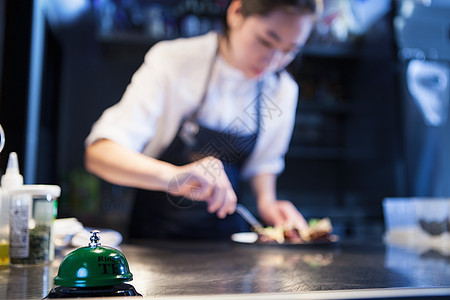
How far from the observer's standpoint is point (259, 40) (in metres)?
1.63

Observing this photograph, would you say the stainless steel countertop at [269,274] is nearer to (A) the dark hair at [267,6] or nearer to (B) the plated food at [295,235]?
(B) the plated food at [295,235]

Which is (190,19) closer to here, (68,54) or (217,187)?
(68,54)

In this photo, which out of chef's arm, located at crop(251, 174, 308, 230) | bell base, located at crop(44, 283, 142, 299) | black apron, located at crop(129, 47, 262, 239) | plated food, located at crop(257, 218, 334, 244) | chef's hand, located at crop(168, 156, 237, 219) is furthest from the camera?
chef's arm, located at crop(251, 174, 308, 230)

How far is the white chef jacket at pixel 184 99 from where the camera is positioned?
159 centimetres

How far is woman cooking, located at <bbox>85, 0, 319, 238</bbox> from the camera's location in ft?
5.14

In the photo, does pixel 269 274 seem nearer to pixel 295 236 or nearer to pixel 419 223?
pixel 295 236

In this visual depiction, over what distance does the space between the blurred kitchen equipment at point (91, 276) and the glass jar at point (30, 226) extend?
14.0 inches

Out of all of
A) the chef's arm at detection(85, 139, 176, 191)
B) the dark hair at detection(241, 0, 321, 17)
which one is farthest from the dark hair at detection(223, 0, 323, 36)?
the chef's arm at detection(85, 139, 176, 191)

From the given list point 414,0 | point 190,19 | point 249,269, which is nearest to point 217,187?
point 249,269

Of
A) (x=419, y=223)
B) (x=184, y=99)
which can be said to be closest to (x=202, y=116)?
(x=184, y=99)

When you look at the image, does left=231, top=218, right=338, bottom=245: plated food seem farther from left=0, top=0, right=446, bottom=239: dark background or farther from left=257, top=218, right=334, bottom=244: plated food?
left=0, top=0, right=446, bottom=239: dark background

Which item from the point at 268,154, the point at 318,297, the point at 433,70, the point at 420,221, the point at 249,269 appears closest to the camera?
the point at 318,297

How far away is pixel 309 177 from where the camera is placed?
2904mm

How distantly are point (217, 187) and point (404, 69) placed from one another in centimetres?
202
